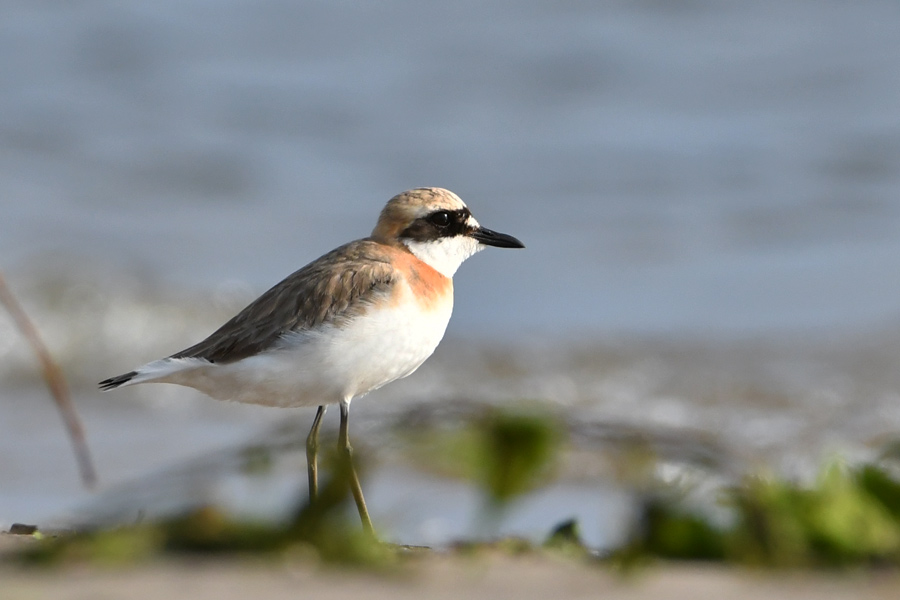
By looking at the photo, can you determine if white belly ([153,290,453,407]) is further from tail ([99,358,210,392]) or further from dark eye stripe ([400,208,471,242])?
dark eye stripe ([400,208,471,242])

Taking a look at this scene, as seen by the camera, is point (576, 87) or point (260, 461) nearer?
point (260, 461)

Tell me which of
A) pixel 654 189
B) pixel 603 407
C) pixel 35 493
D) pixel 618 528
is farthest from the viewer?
pixel 654 189

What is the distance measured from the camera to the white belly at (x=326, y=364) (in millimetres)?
4926

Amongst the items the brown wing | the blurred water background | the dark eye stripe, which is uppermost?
the blurred water background

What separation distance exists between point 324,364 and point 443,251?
99 centimetres

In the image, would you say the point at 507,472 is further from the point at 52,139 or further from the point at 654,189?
the point at 52,139

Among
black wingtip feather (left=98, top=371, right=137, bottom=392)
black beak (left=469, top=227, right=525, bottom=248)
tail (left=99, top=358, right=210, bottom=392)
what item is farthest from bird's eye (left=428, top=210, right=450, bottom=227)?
black wingtip feather (left=98, top=371, right=137, bottom=392)

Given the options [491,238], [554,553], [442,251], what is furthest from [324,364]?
[554,553]

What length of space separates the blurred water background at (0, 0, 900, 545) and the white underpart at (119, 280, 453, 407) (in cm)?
68

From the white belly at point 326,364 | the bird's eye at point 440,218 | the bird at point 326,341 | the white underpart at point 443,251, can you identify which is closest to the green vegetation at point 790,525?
the bird at point 326,341

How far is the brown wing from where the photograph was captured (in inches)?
199

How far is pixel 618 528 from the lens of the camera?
2779mm

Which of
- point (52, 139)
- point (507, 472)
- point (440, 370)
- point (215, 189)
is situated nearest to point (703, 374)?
point (440, 370)

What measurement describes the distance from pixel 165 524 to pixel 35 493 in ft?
16.8
